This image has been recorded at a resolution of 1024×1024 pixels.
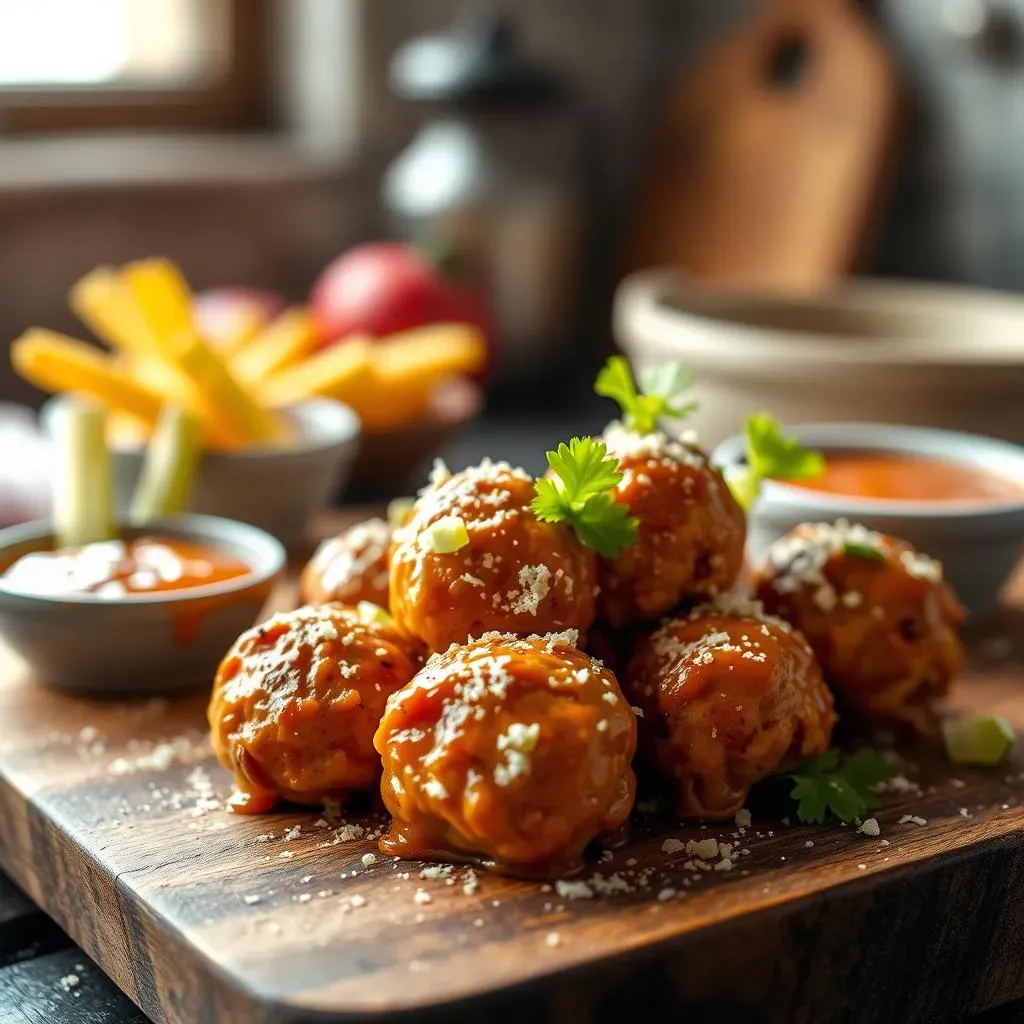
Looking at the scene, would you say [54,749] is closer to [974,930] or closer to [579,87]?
[974,930]

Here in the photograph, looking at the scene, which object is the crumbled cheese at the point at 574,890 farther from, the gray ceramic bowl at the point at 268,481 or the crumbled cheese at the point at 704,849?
the gray ceramic bowl at the point at 268,481

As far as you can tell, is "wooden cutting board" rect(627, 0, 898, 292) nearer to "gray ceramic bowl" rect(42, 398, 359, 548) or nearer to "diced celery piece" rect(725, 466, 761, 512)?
"gray ceramic bowl" rect(42, 398, 359, 548)

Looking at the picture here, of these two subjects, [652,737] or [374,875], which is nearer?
[374,875]

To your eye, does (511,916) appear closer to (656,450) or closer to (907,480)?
(656,450)

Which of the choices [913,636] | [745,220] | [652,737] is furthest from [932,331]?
[652,737]

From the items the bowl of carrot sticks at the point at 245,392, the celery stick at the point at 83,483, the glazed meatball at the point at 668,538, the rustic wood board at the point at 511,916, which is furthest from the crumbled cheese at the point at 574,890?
the bowl of carrot sticks at the point at 245,392
